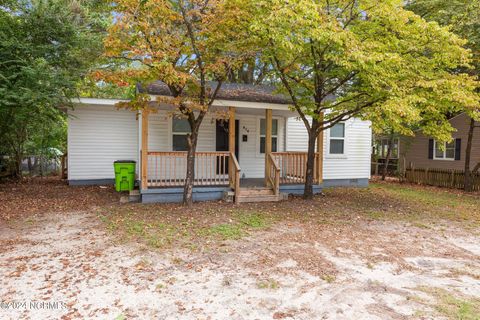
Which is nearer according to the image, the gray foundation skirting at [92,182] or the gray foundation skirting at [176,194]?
the gray foundation skirting at [176,194]

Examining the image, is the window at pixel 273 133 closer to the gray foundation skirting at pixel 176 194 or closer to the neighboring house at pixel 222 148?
the neighboring house at pixel 222 148

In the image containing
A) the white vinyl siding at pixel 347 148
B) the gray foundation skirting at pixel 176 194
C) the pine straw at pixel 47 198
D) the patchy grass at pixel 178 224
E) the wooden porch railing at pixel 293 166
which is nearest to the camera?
the patchy grass at pixel 178 224

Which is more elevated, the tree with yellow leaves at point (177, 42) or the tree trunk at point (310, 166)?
the tree with yellow leaves at point (177, 42)

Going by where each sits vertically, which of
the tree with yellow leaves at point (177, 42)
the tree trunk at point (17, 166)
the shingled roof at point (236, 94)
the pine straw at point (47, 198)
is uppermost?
the tree with yellow leaves at point (177, 42)

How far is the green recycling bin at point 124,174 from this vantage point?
30.1 ft

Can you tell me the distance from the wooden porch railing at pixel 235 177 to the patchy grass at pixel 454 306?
5.26 metres

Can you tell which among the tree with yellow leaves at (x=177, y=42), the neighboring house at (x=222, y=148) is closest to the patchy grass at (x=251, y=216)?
the neighboring house at (x=222, y=148)

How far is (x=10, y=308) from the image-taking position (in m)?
3.15

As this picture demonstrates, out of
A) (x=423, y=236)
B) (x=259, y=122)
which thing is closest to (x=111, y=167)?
(x=259, y=122)

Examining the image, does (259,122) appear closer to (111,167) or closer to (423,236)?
(111,167)

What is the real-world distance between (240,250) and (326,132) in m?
8.35

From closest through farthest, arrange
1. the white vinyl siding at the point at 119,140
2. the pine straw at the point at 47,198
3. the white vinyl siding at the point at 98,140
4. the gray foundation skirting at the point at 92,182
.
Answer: the pine straw at the point at 47,198 < the white vinyl siding at the point at 119,140 < the white vinyl siding at the point at 98,140 < the gray foundation skirting at the point at 92,182

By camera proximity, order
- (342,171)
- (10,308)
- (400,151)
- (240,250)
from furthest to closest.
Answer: (400,151), (342,171), (240,250), (10,308)

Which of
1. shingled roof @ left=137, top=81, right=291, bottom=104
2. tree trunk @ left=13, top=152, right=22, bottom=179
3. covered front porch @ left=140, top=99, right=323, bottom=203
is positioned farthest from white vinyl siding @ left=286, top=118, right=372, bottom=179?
tree trunk @ left=13, top=152, right=22, bottom=179
